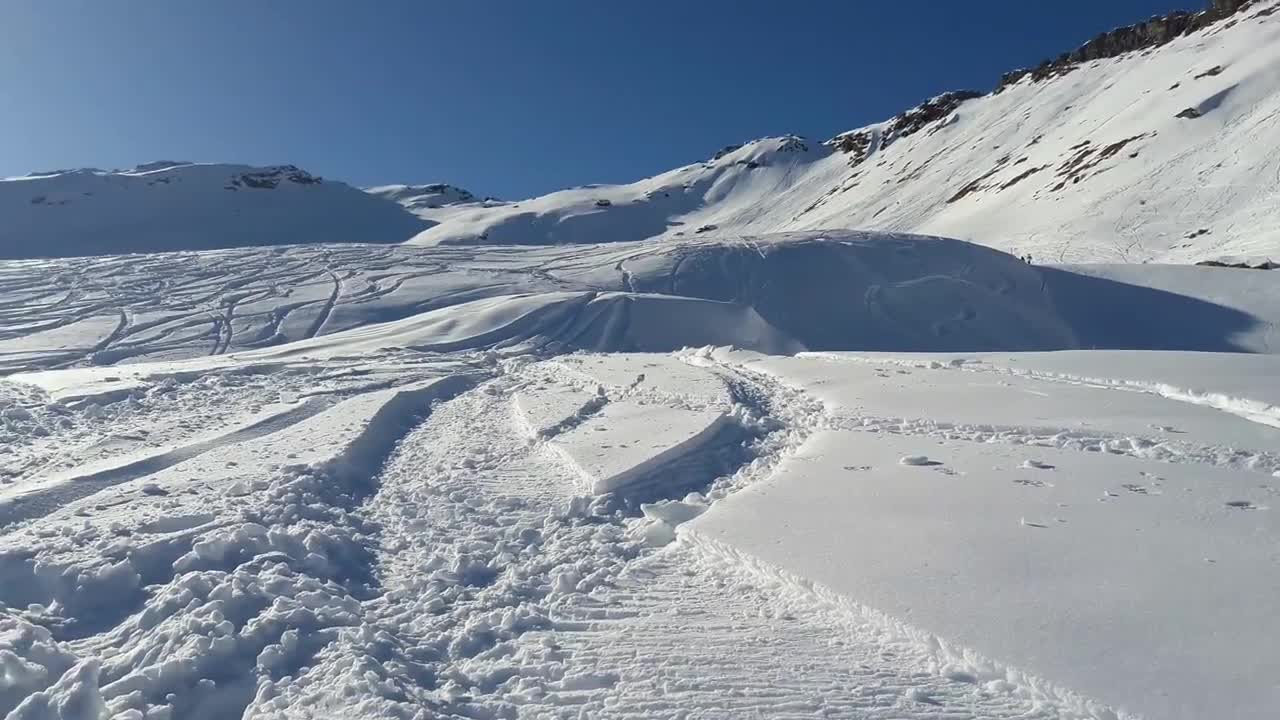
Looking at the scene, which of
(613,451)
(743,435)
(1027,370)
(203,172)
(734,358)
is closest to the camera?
(613,451)

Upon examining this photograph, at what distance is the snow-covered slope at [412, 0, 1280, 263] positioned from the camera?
2944 cm

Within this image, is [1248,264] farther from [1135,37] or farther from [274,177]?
[274,177]

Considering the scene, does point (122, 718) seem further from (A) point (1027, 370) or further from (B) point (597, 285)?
(B) point (597, 285)

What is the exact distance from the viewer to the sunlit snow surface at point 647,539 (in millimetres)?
3143

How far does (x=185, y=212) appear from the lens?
65125 mm

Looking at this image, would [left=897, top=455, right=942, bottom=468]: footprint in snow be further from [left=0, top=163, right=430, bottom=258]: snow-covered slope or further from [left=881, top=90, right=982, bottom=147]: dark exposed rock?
[left=881, top=90, right=982, bottom=147]: dark exposed rock

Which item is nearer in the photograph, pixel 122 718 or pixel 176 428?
pixel 122 718

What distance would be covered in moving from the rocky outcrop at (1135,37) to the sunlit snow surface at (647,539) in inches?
2892

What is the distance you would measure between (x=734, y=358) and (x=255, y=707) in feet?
34.0

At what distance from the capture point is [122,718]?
9.64ft

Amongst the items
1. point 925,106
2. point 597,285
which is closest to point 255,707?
point 597,285

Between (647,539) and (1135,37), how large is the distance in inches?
3410

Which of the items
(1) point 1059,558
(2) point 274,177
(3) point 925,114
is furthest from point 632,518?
(3) point 925,114

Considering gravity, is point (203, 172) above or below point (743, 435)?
above
